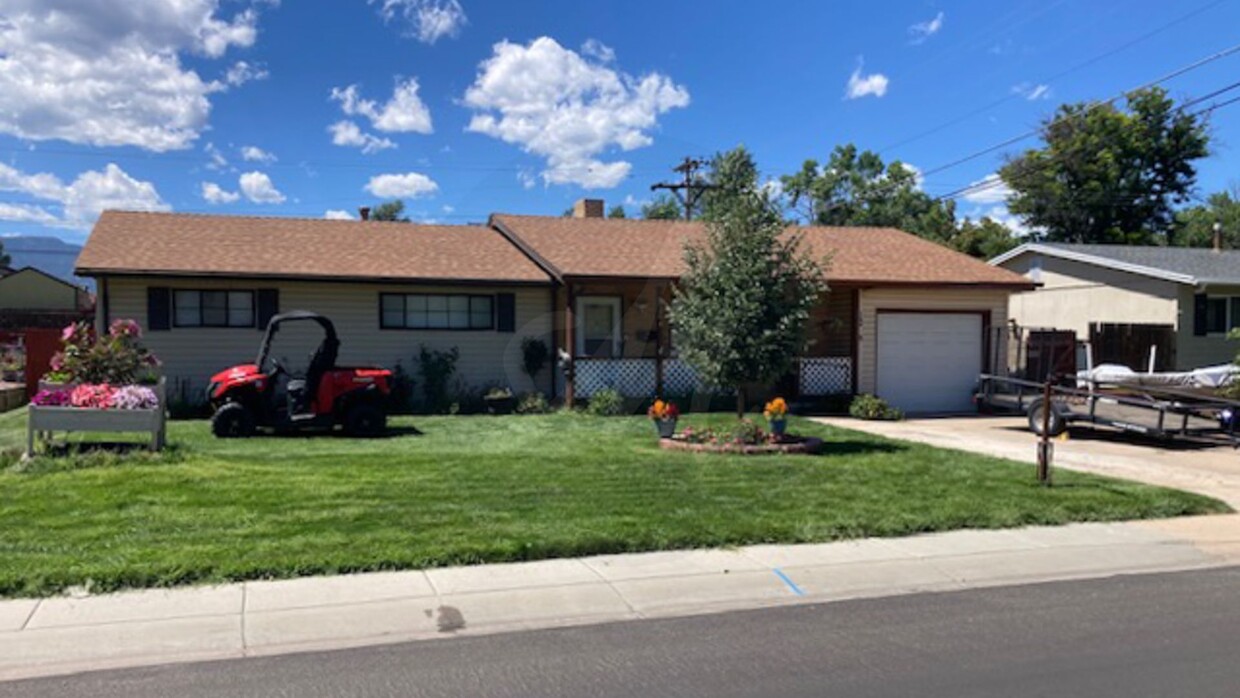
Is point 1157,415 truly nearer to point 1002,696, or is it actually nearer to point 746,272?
point 746,272

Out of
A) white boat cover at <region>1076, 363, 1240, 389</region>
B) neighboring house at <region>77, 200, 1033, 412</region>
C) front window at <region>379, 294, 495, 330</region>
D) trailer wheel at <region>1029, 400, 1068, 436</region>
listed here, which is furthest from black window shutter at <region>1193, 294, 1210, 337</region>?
front window at <region>379, 294, 495, 330</region>

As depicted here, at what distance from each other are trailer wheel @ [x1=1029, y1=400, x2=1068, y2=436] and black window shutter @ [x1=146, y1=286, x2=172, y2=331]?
51.1ft

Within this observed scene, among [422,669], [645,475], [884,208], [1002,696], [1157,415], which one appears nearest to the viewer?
[1002,696]

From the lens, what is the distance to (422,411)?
1753 cm

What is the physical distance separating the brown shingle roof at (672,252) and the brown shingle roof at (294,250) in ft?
2.41

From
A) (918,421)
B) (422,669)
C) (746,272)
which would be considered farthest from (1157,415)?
(422,669)

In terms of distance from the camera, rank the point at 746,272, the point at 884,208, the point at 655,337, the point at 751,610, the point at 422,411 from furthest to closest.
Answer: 1. the point at 884,208
2. the point at 655,337
3. the point at 422,411
4. the point at 746,272
5. the point at 751,610

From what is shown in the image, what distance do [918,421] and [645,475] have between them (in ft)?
30.8

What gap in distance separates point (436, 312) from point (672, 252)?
17.7 ft

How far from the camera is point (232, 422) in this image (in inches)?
528

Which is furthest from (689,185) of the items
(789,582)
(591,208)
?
(789,582)

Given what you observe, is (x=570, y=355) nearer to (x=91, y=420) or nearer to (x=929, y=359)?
(x=929, y=359)

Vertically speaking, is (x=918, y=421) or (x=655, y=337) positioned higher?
(x=655, y=337)

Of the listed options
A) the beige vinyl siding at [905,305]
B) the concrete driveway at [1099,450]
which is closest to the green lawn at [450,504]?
the concrete driveway at [1099,450]
